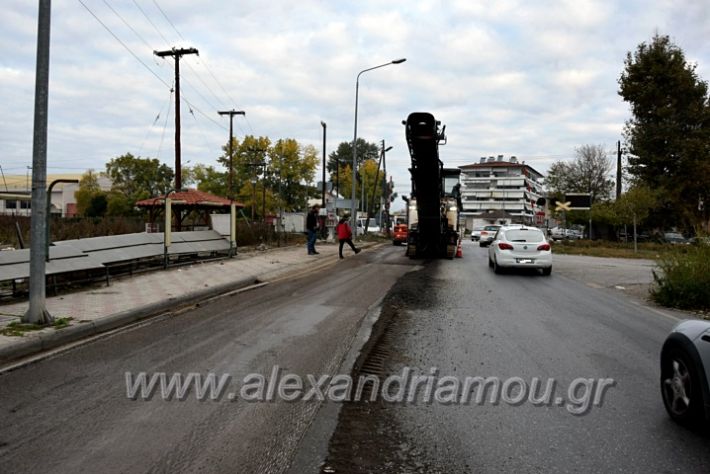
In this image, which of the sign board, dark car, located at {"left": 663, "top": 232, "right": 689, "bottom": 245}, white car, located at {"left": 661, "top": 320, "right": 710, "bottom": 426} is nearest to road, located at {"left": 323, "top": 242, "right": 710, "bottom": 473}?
white car, located at {"left": 661, "top": 320, "right": 710, "bottom": 426}

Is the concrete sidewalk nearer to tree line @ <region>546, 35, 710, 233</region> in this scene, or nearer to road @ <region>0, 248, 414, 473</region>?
road @ <region>0, 248, 414, 473</region>

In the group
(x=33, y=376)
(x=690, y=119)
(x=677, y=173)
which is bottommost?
(x=33, y=376)

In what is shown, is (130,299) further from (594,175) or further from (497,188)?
(497,188)

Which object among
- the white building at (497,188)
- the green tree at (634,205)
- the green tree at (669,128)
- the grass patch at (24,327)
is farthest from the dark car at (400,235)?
the white building at (497,188)

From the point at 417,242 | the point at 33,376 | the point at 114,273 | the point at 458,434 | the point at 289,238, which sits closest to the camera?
the point at 458,434

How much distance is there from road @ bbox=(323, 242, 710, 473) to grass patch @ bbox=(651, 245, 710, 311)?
0.85 metres

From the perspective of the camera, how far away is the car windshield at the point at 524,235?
686 inches

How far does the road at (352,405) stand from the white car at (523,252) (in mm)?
6815

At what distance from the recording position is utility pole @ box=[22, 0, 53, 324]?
7672 mm

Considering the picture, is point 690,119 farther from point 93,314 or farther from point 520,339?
point 93,314

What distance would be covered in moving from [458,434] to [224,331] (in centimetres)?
445

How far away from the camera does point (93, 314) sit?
8.47m

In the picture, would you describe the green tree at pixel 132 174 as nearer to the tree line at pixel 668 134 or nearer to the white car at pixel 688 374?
the tree line at pixel 668 134

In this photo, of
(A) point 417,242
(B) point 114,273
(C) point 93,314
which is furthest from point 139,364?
(A) point 417,242
